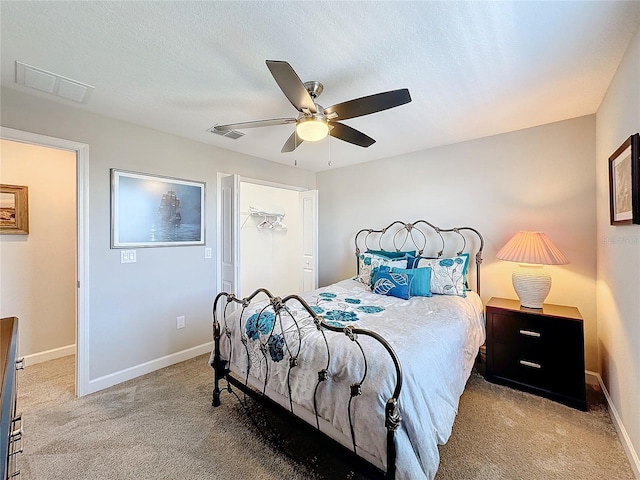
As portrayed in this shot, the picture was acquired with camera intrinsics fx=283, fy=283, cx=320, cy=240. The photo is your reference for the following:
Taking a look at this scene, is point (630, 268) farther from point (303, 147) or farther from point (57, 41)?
point (57, 41)

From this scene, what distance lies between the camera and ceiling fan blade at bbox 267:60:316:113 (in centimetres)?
140

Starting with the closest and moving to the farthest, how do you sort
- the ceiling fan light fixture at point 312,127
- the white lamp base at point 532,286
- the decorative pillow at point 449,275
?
the ceiling fan light fixture at point 312,127, the white lamp base at point 532,286, the decorative pillow at point 449,275

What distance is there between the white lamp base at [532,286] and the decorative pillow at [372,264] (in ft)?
3.48

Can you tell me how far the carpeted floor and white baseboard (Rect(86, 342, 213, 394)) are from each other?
0.09 metres

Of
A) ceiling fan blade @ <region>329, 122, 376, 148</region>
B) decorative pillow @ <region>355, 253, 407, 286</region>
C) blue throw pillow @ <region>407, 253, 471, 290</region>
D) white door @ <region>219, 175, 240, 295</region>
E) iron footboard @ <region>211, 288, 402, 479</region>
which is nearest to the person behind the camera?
iron footboard @ <region>211, 288, 402, 479</region>

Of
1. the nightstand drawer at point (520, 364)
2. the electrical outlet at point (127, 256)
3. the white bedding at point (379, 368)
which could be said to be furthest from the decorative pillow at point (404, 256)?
the electrical outlet at point (127, 256)

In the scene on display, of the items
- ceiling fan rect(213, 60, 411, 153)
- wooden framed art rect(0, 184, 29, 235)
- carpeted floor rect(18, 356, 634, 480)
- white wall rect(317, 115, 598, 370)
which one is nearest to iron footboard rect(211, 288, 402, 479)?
carpeted floor rect(18, 356, 634, 480)

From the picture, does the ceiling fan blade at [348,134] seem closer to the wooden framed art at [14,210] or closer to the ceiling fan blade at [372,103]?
the ceiling fan blade at [372,103]

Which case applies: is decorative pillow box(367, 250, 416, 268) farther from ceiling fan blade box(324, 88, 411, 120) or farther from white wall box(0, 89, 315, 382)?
white wall box(0, 89, 315, 382)

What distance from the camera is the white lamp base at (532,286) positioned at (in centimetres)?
253

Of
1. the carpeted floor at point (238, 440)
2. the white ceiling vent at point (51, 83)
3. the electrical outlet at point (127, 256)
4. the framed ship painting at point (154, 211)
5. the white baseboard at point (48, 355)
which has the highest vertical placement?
the white ceiling vent at point (51, 83)

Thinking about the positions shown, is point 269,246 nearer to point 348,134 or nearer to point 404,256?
point 404,256

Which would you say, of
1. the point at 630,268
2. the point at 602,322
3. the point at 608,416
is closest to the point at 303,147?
the point at 630,268

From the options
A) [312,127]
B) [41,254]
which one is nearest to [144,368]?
[41,254]
